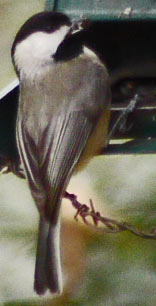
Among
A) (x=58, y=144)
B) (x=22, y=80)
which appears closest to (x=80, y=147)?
(x=58, y=144)

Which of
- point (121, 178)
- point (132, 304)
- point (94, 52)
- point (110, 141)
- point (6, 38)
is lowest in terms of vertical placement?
point (132, 304)

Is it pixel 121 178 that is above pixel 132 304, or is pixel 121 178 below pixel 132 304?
above

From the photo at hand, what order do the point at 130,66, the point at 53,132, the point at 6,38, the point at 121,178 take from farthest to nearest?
1. the point at 6,38
2. the point at 121,178
3. the point at 130,66
4. the point at 53,132

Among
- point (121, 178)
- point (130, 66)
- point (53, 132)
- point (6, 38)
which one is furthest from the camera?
point (6, 38)

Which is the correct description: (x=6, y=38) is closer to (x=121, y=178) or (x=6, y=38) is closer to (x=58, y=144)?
(x=121, y=178)

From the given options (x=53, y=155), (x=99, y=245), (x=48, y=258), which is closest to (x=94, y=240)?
(x=99, y=245)

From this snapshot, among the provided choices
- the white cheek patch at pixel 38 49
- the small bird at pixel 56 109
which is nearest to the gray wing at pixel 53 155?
the small bird at pixel 56 109

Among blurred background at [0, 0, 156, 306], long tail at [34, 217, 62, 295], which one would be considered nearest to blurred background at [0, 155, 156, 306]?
blurred background at [0, 0, 156, 306]

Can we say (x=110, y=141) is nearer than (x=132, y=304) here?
Yes

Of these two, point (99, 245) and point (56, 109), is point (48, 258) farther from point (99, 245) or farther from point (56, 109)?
point (99, 245)
